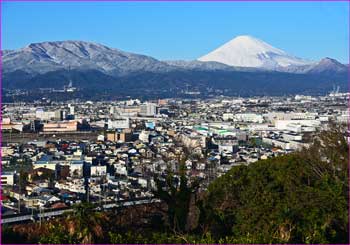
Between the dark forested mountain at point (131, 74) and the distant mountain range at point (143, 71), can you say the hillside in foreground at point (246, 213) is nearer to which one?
the dark forested mountain at point (131, 74)

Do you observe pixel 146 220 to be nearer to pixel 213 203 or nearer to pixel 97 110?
pixel 213 203

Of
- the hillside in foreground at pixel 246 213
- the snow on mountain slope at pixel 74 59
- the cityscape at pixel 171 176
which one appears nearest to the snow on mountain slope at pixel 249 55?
the snow on mountain slope at pixel 74 59

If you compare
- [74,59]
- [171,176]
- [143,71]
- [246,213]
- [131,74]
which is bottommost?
[246,213]

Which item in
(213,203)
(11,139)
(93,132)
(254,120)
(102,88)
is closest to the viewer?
(213,203)

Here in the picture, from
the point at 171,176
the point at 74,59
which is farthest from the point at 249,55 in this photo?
the point at 171,176

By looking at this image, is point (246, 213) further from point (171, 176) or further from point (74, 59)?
point (74, 59)

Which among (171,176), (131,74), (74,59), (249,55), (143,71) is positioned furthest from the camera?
(249,55)

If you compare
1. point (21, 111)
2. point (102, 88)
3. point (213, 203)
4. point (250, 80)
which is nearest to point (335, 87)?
point (250, 80)
